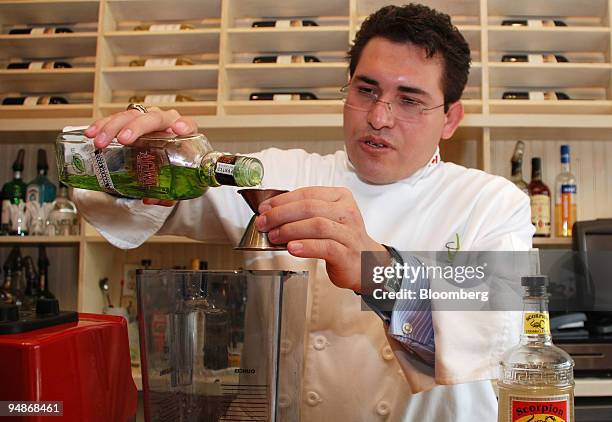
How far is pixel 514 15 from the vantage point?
2.70 metres

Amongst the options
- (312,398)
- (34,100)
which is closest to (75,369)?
(312,398)

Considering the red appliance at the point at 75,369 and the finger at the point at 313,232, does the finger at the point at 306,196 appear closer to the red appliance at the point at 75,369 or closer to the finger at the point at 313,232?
the finger at the point at 313,232

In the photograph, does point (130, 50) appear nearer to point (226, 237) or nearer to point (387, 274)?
point (226, 237)

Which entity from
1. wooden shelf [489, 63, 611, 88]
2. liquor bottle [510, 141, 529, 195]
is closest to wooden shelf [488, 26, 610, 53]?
wooden shelf [489, 63, 611, 88]

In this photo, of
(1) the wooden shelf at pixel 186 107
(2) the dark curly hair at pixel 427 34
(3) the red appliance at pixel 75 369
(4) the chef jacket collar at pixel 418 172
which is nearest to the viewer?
(3) the red appliance at pixel 75 369

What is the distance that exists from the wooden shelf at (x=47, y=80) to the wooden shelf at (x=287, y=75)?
66cm

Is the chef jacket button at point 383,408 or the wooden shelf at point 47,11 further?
the wooden shelf at point 47,11

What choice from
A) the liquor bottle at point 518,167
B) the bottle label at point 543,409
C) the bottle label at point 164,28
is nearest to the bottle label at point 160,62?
the bottle label at point 164,28

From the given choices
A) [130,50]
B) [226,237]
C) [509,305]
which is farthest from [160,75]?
[509,305]

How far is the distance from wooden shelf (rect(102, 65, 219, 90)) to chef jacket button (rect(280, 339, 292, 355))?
6.76 feet

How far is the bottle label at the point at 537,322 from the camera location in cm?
66

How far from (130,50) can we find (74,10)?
0.31 meters

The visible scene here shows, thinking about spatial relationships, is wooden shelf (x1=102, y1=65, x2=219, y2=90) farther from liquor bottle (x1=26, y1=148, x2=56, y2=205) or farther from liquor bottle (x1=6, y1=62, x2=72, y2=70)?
liquor bottle (x1=26, y1=148, x2=56, y2=205)

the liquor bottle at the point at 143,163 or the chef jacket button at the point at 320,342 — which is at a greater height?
the liquor bottle at the point at 143,163
